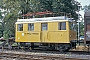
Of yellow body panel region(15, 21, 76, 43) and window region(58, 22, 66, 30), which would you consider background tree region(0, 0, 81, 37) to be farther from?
window region(58, 22, 66, 30)

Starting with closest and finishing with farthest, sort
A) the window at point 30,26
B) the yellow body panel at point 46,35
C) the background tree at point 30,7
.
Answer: the yellow body panel at point 46,35
the window at point 30,26
the background tree at point 30,7

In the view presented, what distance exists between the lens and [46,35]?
1798cm

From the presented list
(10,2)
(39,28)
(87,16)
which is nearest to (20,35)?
(39,28)

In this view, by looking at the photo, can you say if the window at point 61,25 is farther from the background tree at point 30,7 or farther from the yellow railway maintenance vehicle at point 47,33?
the background tree at point 30,7

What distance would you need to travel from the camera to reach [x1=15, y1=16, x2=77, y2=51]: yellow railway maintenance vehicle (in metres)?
17.4

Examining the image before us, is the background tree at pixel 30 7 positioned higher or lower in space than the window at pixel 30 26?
higher

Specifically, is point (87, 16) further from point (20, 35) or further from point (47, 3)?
point (47, 3)

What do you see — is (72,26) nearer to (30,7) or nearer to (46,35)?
(46,35)

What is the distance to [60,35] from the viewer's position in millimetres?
17438

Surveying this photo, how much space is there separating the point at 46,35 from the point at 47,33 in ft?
0.66

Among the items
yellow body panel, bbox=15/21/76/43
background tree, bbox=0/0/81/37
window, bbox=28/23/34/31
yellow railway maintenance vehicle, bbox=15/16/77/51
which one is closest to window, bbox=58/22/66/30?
yellow railway maintenance vehicle, bbox=15/16/77/51

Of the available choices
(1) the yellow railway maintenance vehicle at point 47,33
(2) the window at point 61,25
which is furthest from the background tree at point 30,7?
(2) the window at point 61,25

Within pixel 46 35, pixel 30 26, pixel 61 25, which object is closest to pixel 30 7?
pixel 30 26

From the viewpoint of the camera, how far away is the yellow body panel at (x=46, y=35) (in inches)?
681
